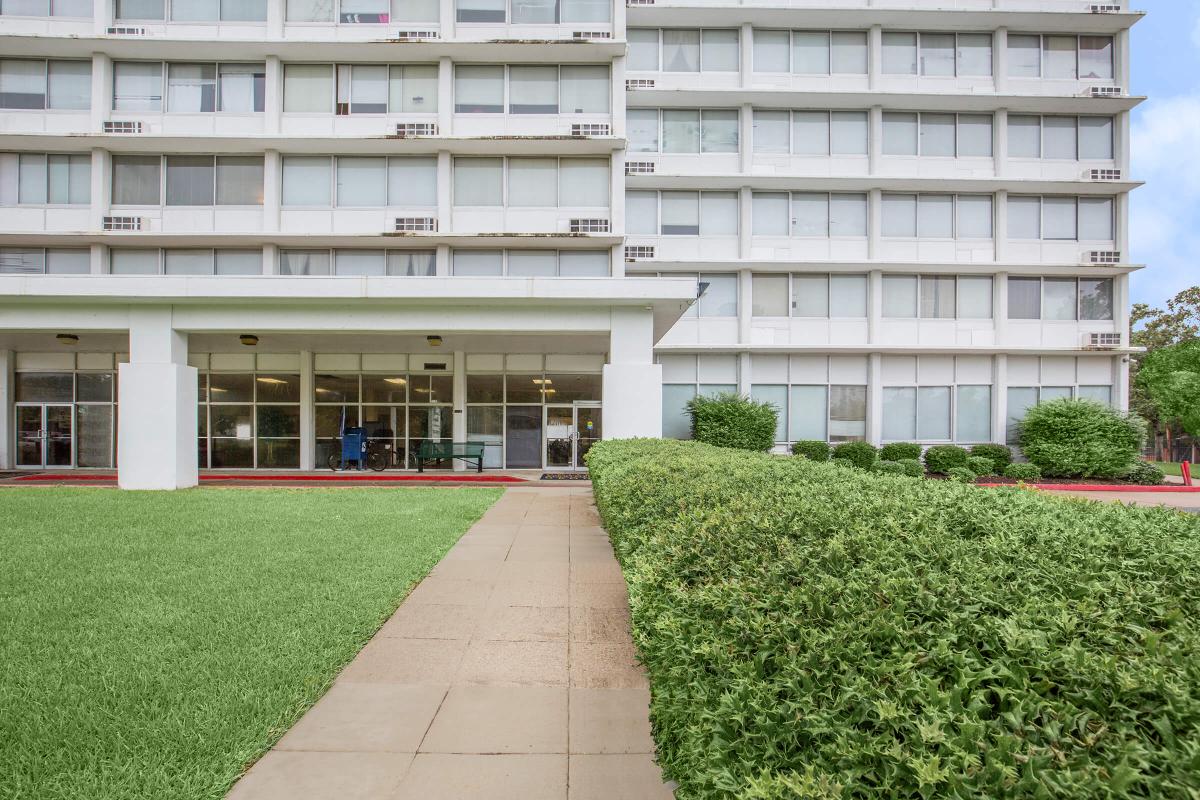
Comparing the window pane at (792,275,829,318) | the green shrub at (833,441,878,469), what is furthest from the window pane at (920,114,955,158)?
the green shrub at (833,441,878,469)

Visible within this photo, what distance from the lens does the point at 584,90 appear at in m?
20.6

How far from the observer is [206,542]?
805cm

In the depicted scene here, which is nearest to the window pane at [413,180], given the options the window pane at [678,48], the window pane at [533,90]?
the window pane at [533,90]

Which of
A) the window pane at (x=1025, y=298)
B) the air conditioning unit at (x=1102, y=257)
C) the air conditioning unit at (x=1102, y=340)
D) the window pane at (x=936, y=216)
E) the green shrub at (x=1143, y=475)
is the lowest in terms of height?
the green shrub at (x=1143, y=475)

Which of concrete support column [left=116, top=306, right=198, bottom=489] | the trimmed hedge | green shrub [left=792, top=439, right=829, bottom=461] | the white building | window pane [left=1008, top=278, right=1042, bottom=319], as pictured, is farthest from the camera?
window pane [left=1008, top=278, right=1042, bottom=319]

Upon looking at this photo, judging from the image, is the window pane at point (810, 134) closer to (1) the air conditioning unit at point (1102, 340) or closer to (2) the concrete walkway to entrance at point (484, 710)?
(1) the air conditioning unit at point (1102, 340)

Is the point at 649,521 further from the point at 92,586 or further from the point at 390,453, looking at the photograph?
the point at 390,453

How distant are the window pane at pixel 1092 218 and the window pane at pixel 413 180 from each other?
24.1 m

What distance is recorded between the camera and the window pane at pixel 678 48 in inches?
888

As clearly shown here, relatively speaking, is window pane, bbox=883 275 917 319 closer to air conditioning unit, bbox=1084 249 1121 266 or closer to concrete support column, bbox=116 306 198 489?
air conditioning unit, bbox=1084 249 1121 266

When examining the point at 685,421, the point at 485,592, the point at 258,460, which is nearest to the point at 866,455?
the point at 685,421

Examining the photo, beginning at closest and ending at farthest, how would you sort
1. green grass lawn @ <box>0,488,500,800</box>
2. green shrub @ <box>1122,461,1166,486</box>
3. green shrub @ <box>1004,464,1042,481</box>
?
green grass lawn @ <box>0,488,500,800</box> → green shrub @ <box>1004,464,1042,481</box> → green shrub @ <box>1122,461,1166,486</box>

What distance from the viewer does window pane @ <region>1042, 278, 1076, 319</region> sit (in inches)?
909

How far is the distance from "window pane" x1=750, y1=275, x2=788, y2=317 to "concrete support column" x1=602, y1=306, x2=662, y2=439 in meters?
10.1
